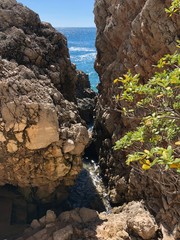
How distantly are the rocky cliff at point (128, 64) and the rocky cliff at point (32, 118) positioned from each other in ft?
9.24

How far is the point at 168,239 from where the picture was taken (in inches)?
457

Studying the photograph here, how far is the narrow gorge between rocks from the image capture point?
42.3 ft

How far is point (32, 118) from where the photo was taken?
43.0 ft

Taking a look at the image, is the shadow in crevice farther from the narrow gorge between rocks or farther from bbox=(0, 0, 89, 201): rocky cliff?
bbox=(0, 0, 89, 201): rocky cliff

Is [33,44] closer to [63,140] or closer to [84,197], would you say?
[63,140]

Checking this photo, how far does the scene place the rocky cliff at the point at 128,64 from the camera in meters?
13.0

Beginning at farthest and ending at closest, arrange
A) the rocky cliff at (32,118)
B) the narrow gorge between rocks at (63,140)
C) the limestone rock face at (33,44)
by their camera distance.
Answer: the limestone rock face at (33,44), the rocky cliff at (32,118), the narrow gorge between rocks at (63,140)

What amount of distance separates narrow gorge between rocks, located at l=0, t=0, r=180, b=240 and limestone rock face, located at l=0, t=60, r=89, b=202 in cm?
4

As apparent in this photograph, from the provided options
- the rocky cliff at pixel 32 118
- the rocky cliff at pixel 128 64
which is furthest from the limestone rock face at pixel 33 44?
the rocky cliff at pixel 128 64

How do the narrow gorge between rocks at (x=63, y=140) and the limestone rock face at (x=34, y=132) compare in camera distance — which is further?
the limestone rock face at (x=34, y=132)

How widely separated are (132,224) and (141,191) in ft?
8.11

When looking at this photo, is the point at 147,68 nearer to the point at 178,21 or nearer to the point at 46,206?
the point at 178,21

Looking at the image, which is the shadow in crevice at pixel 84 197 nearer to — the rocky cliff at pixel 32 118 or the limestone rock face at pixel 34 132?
the rocky cliff at pixel 32 118

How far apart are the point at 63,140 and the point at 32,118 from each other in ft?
6.07
